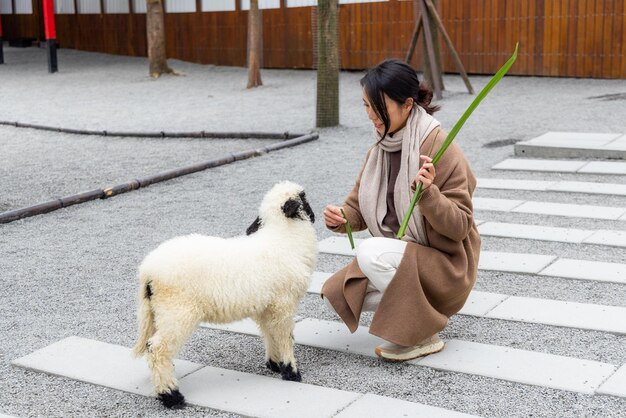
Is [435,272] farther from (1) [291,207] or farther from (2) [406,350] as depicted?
(1) [291,207]

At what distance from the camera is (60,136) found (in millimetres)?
11562

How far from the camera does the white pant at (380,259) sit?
3.70 meters

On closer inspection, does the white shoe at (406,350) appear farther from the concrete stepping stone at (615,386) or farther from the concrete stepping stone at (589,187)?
the concrete stepping stone at (589,187)

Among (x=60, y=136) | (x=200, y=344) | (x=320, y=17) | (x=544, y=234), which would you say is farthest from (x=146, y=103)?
(x=200, y=344)

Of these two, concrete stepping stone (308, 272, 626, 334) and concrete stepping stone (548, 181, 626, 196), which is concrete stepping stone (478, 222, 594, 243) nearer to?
concrete stepping stone (548, 181, 626, 196)

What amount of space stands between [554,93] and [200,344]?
10468mm

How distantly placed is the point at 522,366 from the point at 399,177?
941 millimetres

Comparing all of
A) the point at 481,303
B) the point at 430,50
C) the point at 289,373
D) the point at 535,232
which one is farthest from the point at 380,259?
the point at 430,50

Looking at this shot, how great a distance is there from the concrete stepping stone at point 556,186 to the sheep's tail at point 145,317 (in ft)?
15.4

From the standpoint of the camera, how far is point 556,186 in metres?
7.50

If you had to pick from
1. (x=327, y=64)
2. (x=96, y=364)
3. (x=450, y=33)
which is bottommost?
(x=96, y=364)

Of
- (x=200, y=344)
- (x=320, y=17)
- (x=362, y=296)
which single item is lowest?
(x=200, y=344)

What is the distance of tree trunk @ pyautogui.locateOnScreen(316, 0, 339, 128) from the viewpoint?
35.4ft

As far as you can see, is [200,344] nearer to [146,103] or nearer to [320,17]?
[320,17]
